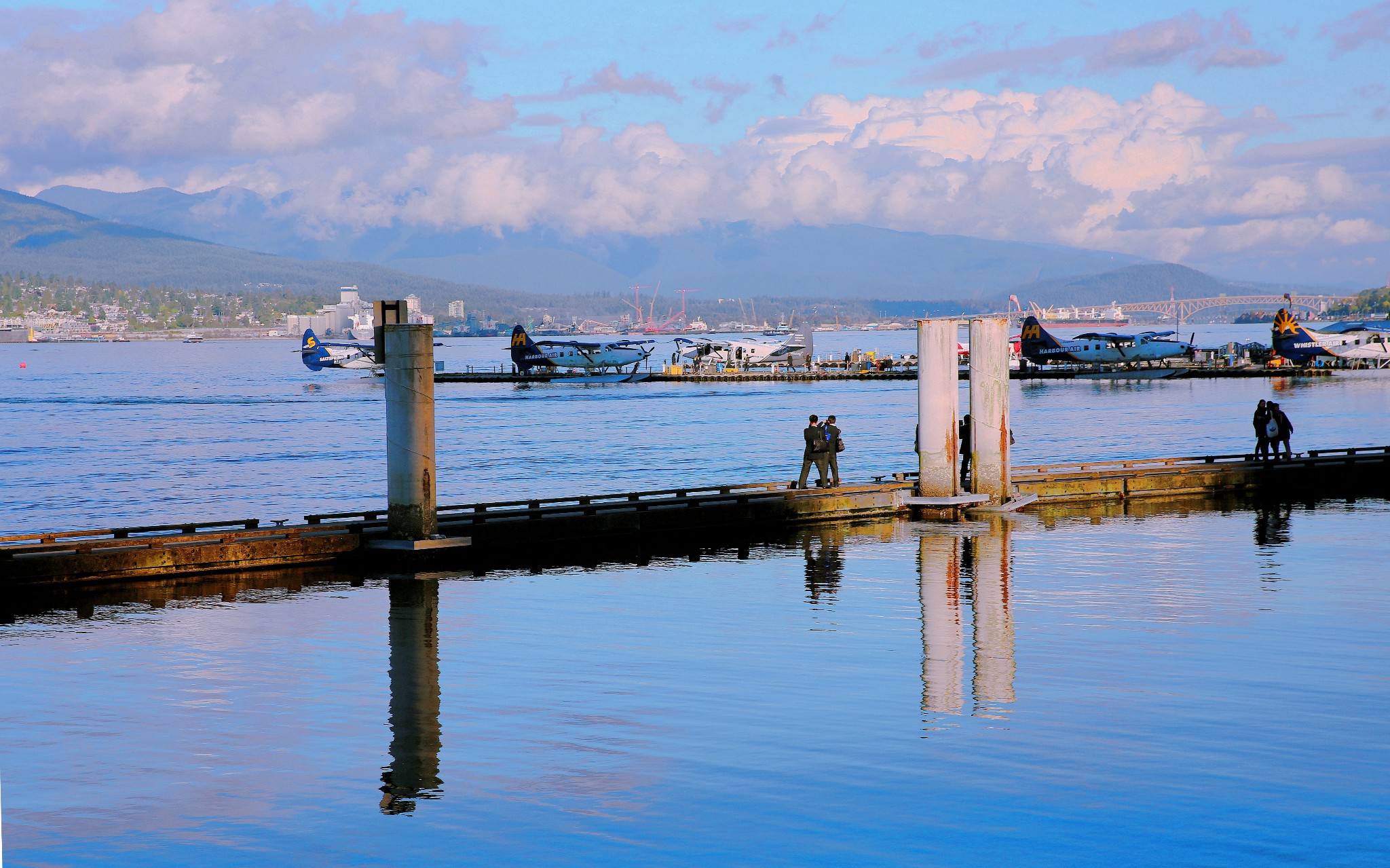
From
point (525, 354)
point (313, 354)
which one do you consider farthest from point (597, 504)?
point (313, 354)

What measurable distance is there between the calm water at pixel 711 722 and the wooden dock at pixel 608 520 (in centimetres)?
130

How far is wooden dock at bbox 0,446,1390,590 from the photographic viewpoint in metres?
18.5

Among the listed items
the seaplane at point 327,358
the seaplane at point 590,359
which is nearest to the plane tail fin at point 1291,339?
the seaplane at point 590,359

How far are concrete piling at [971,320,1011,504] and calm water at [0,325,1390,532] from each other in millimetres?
11917

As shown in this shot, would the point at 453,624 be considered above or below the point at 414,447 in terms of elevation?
below

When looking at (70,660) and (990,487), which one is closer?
(70,660)

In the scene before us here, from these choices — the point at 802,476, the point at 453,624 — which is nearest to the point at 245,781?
the point at 453,624

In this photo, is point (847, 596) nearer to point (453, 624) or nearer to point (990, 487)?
point (453, 624)

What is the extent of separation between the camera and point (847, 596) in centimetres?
1744

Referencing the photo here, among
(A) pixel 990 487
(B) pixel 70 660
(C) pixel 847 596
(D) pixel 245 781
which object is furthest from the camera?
(A) pixel 990 487

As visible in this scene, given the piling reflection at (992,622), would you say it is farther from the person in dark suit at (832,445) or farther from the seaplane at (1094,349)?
the seaplane at (1094,349)

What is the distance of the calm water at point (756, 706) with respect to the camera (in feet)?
29.2

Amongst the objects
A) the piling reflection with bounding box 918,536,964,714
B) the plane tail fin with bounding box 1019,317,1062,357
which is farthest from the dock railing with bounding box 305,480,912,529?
the plane tail fin with bounding box 1019,317,1062,357

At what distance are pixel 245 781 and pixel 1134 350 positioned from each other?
11599 cm
